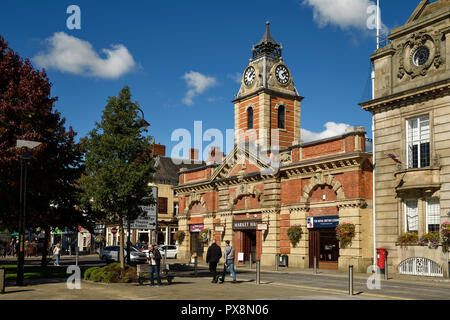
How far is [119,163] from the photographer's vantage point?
69.1 feet

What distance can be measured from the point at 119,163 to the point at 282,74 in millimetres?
29555

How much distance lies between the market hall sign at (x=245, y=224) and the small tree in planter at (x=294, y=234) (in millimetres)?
3796

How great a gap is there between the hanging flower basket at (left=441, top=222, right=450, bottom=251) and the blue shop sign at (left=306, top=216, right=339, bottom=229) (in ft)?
24.9

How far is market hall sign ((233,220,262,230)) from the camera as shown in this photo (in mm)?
37688

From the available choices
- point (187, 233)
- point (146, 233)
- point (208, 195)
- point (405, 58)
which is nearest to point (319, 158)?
point (405, 58)

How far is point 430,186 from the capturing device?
25.5 m

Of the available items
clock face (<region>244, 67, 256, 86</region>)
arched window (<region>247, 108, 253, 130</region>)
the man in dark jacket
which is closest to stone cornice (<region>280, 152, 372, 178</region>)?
the man in dark jacket

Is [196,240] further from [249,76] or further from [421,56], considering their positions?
[421,56]

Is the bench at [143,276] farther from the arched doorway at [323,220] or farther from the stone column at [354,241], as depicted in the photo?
the arched doorway at [323,220]

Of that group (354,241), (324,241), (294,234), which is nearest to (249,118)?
(294,234)

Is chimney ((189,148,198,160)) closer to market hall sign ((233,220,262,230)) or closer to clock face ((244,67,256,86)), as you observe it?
clock face ((244,67,256,86))

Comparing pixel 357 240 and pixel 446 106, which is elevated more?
pixel 446 106
